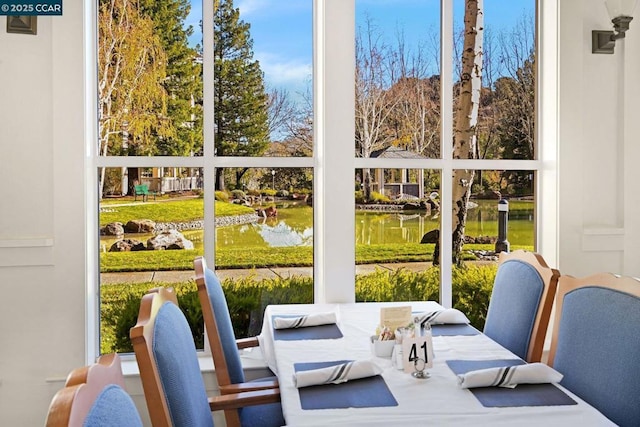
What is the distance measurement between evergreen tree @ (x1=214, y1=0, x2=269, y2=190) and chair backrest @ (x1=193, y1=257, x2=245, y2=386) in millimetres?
883

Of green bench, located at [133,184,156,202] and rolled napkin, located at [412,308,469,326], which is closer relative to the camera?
rolled napkin, located at [412,308,469,326]

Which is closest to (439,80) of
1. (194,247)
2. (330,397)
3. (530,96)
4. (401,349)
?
(530,96)

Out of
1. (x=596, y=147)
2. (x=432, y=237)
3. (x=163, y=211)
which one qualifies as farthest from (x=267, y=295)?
(x=596, y=147)

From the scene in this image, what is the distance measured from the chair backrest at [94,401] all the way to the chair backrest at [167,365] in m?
0.19

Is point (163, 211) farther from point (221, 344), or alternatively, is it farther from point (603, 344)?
point (603, 344)

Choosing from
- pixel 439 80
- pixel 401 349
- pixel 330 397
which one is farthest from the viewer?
pixel 439 80

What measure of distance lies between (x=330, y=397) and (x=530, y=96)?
2.25 meters

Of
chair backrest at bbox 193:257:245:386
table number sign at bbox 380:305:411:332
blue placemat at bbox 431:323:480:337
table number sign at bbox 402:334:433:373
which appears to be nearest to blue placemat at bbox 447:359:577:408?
table number sign at bbox 402:334:433:373

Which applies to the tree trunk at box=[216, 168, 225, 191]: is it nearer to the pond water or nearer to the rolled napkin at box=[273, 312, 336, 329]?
the pond water

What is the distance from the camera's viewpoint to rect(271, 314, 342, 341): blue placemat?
210 centimetres

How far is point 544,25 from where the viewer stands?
3.05m

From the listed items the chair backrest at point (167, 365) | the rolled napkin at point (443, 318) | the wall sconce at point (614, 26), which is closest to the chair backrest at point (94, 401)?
the chair backrest at point (167, 365)

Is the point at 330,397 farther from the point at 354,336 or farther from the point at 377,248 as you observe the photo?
the point at 377,248

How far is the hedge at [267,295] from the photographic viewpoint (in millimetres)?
2758
